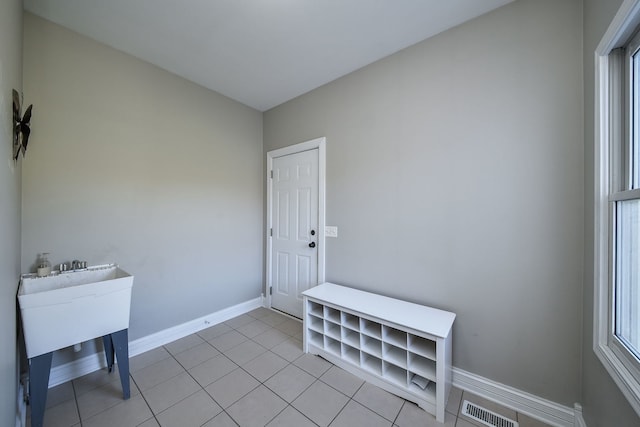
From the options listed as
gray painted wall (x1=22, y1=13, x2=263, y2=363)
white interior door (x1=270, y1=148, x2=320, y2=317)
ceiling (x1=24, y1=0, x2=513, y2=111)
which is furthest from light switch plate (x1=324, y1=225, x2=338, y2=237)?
ceiling (x1=24, y1=0, x2=513, y2=111)

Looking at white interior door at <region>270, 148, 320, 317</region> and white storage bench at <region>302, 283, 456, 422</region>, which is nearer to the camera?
white storage bench at <region>302, 283, 456, 422</region>

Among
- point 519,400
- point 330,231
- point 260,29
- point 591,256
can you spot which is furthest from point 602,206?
point 260,29

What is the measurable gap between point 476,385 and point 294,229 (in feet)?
7.07

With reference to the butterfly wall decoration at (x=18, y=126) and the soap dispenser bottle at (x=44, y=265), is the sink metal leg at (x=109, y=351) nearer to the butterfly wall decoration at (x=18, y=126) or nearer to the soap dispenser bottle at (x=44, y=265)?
the soap dispenser bottle at (x=44, y=265)

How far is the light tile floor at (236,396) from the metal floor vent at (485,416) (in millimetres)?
49

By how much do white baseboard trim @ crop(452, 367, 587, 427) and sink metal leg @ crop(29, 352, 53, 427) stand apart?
2.64 metres

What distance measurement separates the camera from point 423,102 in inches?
76.4

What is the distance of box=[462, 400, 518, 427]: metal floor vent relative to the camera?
1.45 meters

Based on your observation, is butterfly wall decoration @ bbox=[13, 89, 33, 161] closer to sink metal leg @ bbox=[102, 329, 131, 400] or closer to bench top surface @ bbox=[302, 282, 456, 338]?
sink metal leg @ bbox=[102, 329, 131, 400]

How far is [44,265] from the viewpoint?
5.54ft

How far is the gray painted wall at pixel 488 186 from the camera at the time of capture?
1.44 metres

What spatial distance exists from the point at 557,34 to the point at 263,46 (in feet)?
6.72

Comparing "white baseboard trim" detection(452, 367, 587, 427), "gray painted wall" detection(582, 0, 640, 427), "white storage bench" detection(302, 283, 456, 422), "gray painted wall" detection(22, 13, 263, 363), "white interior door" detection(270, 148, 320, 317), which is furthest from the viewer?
"white interior door" detection(270, 148, 320, 317)

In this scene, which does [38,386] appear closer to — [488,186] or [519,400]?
[519,400]
